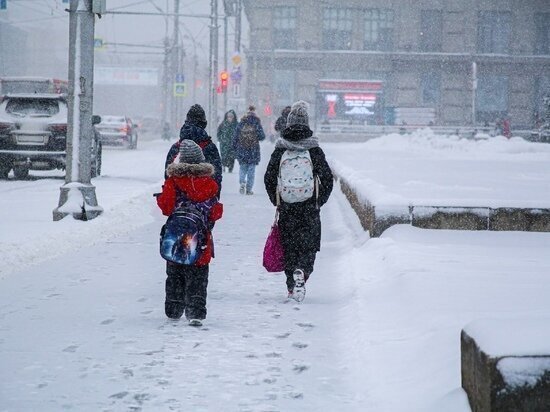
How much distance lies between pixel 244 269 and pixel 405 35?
5169cm

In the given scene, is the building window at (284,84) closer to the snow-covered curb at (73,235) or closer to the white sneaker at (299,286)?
the snow-covered curb at (73,235)

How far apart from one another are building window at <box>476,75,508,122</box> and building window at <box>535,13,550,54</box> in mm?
3546

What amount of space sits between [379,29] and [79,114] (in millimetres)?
48944

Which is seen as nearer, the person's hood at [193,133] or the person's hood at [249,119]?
the person's hood at [193,133]

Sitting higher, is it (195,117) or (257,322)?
(195,117)

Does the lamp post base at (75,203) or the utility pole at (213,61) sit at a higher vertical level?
the utility pole at (213,61)

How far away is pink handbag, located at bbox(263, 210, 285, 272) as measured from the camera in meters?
7.33

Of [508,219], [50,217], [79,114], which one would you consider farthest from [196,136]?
[50,217]

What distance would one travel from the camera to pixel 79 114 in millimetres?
11898

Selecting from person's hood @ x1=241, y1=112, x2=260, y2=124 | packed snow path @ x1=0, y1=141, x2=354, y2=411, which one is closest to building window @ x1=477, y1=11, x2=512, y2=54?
person's hood @ x1=241, y1=112, x2=260, y2=124

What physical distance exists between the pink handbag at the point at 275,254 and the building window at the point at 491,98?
52679 mm

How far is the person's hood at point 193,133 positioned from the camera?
268 inches

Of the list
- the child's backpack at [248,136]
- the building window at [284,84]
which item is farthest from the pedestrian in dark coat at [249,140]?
the building window at [284,84]

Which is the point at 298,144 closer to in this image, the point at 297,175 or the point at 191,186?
the point at 297,175
